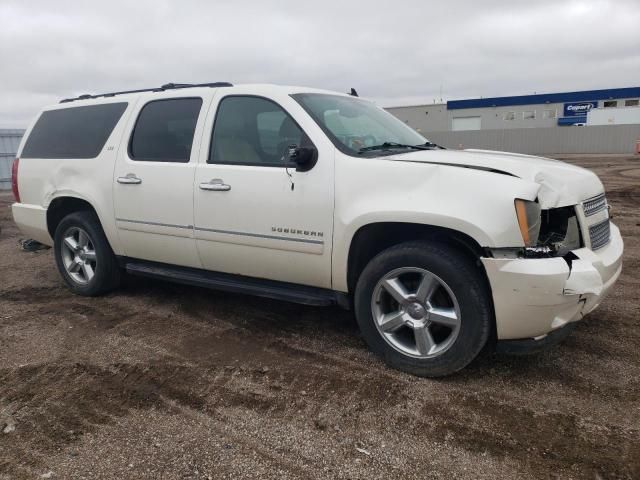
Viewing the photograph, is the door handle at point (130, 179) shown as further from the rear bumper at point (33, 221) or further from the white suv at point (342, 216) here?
the rear bumper at point (33, 221)

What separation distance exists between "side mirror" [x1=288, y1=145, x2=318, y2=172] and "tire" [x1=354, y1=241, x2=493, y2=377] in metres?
0.79

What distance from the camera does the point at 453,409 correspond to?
2984mm

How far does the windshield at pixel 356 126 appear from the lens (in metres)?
3.70

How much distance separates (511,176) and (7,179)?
63.4ft

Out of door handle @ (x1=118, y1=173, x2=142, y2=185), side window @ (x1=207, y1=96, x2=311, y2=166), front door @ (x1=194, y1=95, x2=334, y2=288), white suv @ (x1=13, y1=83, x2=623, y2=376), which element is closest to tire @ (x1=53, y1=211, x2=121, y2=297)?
white suv @ (x1=13, y1=83, x2=623, y2=376)

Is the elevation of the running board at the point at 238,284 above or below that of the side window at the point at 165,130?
below

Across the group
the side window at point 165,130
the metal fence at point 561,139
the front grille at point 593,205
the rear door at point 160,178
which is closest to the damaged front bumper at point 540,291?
the front grille at point 593,205

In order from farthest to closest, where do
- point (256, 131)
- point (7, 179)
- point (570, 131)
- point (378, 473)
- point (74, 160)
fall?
point (570, 131) < point (7, 179) < point (74, 160) < point (256, 131) < point (378, 473)

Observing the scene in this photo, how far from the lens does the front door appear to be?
3.57 metres

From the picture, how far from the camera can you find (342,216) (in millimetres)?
3434

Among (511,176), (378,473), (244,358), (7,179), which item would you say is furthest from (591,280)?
(7,179)

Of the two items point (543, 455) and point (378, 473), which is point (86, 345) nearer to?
point (378, 473)

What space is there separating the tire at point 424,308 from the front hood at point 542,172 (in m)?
0.56

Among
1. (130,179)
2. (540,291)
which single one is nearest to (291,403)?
(540,291)
